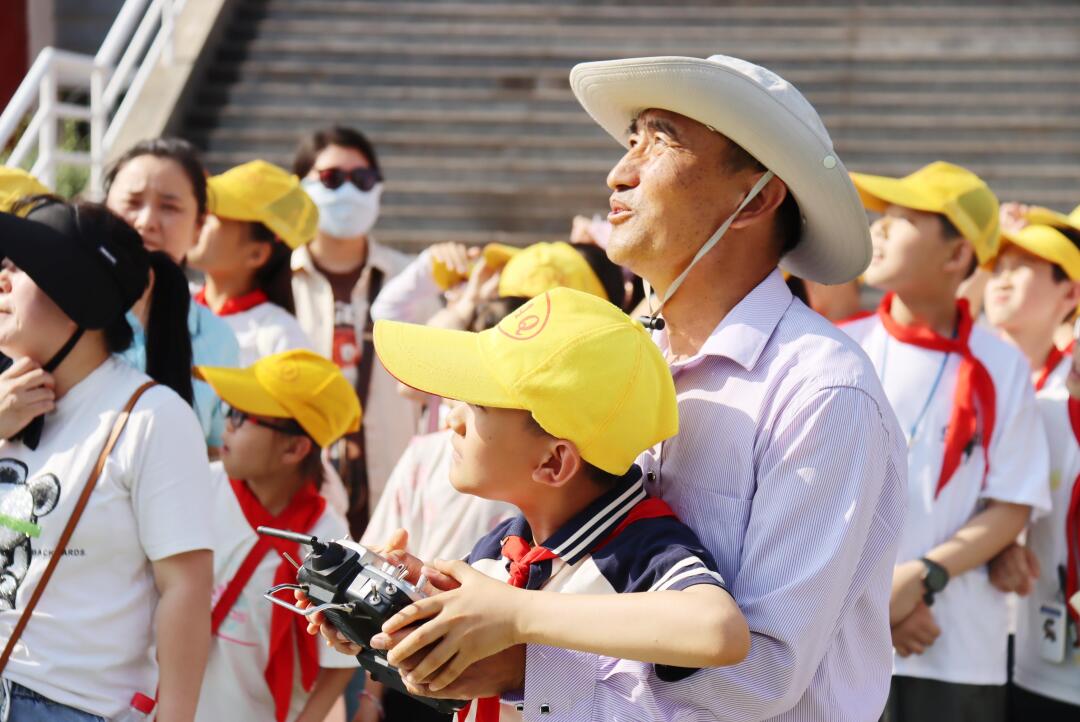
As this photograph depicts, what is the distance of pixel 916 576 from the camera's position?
4336 millimetres

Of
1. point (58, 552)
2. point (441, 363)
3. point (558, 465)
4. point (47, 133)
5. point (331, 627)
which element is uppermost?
point (441, 363)

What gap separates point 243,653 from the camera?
390 centimetres

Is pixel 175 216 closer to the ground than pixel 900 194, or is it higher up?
closer to the ground

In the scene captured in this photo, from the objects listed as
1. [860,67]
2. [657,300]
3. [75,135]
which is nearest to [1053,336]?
[657,300]

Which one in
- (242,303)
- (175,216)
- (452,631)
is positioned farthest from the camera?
(242,303)

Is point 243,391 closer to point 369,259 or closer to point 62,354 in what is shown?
point 62,354

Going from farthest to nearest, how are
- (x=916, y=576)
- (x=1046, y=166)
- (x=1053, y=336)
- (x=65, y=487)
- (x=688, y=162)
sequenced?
(x=1046, y=166) → (x=1053, y=336) → (x=916, y=576) → (x=65, y=487) → (x=688, y=162)

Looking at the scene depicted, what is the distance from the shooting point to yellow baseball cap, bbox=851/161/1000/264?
4637mm

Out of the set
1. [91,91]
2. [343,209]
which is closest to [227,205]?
[343,209]

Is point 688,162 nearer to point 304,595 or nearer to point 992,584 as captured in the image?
point 304,595

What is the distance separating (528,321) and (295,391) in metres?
2.20

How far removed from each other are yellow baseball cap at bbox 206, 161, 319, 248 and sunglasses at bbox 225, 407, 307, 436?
4.43ft

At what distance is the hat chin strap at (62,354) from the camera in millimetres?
3266

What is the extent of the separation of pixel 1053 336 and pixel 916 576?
1.63 meters
